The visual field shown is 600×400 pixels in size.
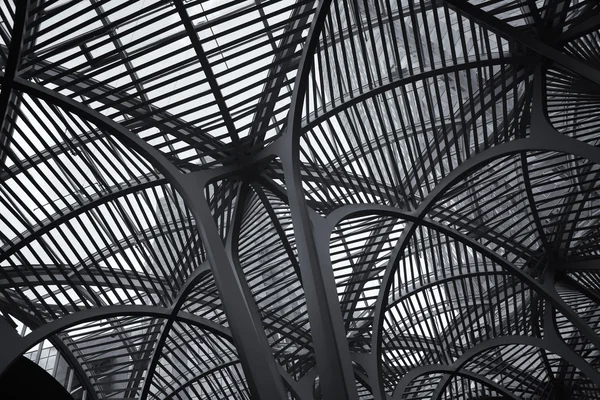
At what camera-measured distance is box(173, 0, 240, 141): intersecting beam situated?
14920 millimetres

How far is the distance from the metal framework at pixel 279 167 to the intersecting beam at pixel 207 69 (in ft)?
0.20

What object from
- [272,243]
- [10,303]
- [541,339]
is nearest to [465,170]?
[272,243]

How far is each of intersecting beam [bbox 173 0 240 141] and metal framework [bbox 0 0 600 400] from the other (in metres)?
0.06

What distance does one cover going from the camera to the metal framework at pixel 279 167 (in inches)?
592

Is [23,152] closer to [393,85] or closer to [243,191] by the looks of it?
[243,191]

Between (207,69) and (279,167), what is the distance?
435cm

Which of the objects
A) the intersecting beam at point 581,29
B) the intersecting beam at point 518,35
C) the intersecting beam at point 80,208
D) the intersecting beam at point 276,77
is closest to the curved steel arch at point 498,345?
the intersecting beam at point 276,77

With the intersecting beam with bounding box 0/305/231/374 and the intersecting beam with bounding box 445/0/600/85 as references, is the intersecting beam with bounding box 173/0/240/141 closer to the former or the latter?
the intersecting beam with bounding box 445/0/600/85

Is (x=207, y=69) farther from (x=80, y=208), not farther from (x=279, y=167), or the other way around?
(x=80, y=208)

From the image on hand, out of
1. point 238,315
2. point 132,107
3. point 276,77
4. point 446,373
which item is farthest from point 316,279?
point 446,373

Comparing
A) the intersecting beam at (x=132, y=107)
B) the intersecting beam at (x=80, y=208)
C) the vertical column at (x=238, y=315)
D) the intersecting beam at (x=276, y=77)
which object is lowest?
the vertical column at (x=238, y=315)

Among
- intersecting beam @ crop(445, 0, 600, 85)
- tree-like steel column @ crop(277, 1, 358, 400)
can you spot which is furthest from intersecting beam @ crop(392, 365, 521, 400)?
intersecting beam @ crop(445, 0, 600, 85)

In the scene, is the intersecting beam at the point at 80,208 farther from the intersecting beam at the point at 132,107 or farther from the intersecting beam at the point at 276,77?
the intersecting beam at the point at 276,77

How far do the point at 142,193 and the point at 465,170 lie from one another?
33.5 ft
